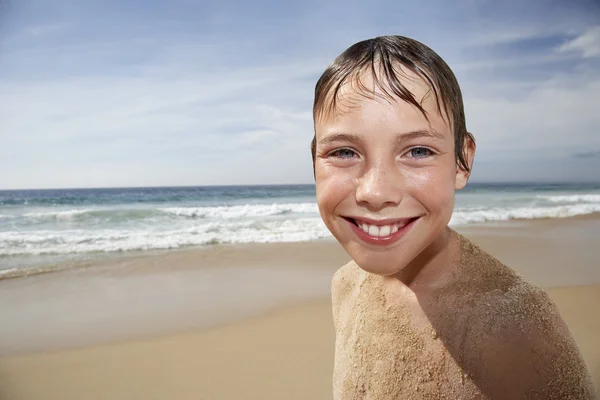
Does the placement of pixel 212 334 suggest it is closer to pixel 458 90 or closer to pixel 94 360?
pixel 94 360

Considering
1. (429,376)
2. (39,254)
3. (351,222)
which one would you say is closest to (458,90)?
(351,222)

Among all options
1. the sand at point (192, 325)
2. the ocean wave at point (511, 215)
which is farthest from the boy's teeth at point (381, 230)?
the ocean wave at point (511, 215)

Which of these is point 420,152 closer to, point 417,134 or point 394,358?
point 417,134

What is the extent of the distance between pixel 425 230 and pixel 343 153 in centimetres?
29

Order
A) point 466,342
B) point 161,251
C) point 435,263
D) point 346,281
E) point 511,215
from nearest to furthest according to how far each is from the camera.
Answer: point 466,342, point 435,263, point 346,281, point 161,251, point 511,215

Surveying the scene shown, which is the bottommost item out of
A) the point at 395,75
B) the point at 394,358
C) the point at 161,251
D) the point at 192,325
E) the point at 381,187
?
the point at 192,325

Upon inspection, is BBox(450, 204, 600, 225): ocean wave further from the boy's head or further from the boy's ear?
the boy's head

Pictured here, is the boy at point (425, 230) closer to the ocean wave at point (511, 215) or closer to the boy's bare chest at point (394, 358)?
the boy's bare chest at point (394, 358)

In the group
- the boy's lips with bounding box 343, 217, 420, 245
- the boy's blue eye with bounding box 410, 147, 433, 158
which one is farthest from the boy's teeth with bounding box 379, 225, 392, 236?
the boy's blue eye with bounding box 410, 147, 433, 158

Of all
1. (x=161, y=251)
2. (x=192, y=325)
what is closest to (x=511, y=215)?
(x=161, y=251)

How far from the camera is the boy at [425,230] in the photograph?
1068mm

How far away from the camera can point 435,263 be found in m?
1.26

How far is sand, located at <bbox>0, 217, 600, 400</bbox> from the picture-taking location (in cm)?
341

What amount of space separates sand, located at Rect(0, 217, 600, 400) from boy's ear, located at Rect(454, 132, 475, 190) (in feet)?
5.82
